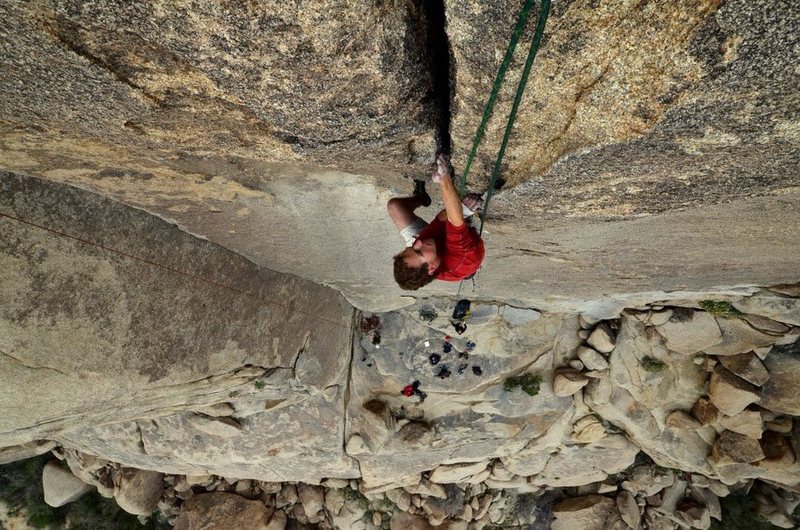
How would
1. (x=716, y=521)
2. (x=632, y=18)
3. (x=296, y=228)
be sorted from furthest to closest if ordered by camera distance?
(x=716, y=521)
(x=296, y=228)
(x=632, y=18)

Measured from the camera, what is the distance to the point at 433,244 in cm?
338

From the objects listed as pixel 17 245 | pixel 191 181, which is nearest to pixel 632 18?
pixel 191 181

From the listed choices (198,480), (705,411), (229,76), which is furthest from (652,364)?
(198,480)

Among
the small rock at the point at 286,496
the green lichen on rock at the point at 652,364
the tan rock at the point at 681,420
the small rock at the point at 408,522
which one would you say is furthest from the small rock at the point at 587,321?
the small rock at the point at 286,496

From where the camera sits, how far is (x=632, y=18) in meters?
1.79

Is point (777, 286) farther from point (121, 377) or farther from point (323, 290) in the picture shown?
point (121, 377)

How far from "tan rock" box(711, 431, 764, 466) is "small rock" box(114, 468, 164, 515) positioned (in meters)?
11.5

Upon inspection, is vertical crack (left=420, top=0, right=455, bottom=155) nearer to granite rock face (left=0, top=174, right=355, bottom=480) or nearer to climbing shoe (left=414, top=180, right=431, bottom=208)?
climbing shoe (left=414, top=180, right=431, bottom=208)

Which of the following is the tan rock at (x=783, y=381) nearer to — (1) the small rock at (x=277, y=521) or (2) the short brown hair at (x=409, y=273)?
(2) the short brown hair at (x=409, y=273)

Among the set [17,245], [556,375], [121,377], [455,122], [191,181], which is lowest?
[556,375]

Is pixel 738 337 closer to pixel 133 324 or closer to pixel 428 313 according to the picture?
pixel 428 313

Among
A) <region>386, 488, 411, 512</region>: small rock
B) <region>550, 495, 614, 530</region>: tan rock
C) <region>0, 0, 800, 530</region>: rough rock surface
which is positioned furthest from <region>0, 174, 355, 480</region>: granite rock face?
<region>550, 495, 614, 530</region>: tan rock

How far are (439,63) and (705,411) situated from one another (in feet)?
24.8

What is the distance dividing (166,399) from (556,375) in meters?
6.03
